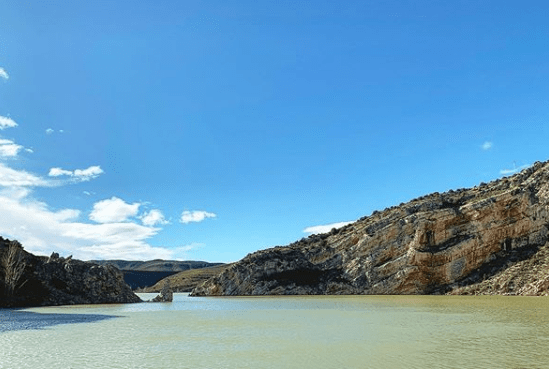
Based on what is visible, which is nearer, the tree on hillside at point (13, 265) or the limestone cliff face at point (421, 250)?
the tree on hillside at point (13, 265)

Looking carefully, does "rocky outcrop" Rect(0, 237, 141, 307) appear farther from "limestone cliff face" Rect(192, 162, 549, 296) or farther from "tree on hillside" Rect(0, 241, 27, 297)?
"limestone cliff face" Rect(192, 162, 549, 296)

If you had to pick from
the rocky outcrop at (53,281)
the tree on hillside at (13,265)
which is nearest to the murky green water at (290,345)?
the tree on hillside at (13,265)

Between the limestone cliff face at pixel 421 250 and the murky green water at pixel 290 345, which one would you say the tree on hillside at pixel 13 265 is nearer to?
the murky green water at pixel 290 345

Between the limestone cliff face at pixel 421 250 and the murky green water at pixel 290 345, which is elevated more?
the limestone cliff face at pixel 421 250

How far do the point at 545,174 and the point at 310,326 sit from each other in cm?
9556

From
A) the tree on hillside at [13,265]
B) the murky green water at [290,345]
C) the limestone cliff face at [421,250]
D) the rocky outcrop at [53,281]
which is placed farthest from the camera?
the limestone cliff face at [421,250]

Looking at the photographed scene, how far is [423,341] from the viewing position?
26266 millimetres

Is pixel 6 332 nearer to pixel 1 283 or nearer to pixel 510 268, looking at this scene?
pixel 1 283

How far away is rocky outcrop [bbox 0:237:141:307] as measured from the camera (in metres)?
74.0

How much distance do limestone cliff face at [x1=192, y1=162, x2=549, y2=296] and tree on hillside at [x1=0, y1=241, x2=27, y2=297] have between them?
6685cm

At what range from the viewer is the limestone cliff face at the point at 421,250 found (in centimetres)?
10431

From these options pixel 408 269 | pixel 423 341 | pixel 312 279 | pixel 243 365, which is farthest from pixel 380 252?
pixel 243 365

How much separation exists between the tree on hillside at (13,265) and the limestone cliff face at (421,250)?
2632 inches

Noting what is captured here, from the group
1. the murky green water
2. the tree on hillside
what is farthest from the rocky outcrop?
the murky green water
